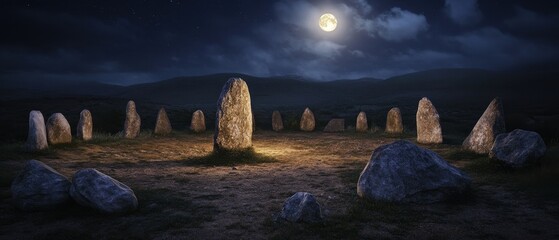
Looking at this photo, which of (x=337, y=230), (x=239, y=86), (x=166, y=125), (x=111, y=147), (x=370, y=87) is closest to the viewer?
(x=337, y=230)

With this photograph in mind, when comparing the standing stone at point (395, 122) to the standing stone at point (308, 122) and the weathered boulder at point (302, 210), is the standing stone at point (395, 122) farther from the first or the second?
the weathered boulder at point (302, 210)

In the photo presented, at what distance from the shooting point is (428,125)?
18.6m

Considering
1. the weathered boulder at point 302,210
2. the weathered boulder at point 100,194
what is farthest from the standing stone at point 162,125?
the weathered boulder at point 302,210

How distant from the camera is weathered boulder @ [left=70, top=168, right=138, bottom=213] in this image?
6.82 m

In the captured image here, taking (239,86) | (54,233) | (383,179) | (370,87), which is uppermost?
(370,87)

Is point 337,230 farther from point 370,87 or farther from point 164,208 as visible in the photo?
point 370,87

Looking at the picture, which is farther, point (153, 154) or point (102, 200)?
point (153, 154)

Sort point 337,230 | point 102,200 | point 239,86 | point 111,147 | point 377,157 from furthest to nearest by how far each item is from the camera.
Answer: point 111,147 < point 239,86 < point 377,157 < point 102,200 < point 337,230

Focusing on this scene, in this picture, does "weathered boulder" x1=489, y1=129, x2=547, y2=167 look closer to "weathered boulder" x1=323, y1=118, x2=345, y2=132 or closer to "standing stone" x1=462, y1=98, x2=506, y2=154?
"standing stone" x1=462, y1=98, x2=506, y2=154

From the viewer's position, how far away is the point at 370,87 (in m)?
167

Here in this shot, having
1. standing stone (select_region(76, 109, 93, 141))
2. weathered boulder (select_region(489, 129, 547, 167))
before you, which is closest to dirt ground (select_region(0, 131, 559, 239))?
weathered boulder (select_region(489, 129, 547, 167))

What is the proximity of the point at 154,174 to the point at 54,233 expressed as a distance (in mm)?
5413

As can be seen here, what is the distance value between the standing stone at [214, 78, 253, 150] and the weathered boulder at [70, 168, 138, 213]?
7.68 meters

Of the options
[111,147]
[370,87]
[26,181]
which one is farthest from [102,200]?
[370,87]
